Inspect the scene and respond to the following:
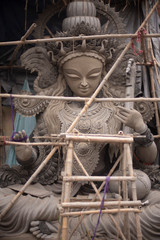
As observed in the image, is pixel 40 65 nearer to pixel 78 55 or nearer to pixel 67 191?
pixel 78 55

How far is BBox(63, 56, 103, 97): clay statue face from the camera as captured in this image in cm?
632

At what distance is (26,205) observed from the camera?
5.80 metres

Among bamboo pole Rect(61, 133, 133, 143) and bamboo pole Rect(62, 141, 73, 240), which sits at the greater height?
bamboo pole Rect(61, 133, 133, 143)

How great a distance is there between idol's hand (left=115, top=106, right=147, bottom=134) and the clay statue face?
71cm

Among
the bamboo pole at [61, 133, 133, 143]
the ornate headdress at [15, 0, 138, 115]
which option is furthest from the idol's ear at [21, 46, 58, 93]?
the bamboo pole at [61, 133, 133, 143]

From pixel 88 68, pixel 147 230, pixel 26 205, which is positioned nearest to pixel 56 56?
pixel 88 68

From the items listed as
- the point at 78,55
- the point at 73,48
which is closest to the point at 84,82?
the point at 78,55

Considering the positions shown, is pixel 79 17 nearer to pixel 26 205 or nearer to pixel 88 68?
pixel 88 68

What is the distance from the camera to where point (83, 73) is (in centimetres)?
632

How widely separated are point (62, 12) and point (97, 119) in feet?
6.08

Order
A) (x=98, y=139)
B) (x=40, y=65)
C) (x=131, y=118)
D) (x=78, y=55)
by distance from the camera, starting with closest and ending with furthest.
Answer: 1. (x=98, y=139)
2. (x=131, y=118)
3. (x=78, y=55)
4. (x=40, y=65)

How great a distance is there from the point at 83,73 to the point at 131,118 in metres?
0.92

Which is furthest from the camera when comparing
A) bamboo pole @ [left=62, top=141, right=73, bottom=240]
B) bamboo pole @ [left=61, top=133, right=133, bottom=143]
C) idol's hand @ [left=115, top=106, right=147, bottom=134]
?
idol's hand @ [left=115, top=106, right=147, bottom=134]

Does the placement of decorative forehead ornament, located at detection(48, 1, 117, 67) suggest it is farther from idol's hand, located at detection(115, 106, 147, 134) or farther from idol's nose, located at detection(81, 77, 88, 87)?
idol's hand, located at detection(115, 106, 147, 134)
